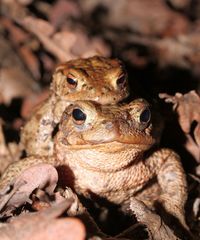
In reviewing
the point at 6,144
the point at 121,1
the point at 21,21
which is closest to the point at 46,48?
the point at 21,21

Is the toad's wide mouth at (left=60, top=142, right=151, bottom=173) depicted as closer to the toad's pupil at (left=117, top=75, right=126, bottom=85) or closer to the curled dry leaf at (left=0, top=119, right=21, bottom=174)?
the toad's pupil at (left=117, top=75, right=126, bottom=85)

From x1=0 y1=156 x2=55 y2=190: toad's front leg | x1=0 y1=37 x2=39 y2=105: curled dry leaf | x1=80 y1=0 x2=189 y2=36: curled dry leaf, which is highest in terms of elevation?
x1=80 y1=0 x2=189 y2=36: curled dry leaf

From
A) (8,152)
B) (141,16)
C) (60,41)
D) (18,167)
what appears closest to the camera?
(18,167)

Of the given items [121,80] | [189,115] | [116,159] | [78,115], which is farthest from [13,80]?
[116,159]

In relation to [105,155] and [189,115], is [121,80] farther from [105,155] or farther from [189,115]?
[105,155]

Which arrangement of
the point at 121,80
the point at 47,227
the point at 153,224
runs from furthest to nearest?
the point at 121,80, the point at 153,224, the point at 47,227

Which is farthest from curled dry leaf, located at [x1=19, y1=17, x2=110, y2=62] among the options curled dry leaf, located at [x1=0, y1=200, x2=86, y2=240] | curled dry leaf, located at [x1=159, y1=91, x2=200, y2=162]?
curled dry leaf, located at [x1=0, y1=200, x2=86, y2=240]

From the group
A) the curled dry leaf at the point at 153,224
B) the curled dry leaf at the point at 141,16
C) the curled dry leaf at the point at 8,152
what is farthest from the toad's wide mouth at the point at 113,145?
the curled dry leaf at the point at 141,16
